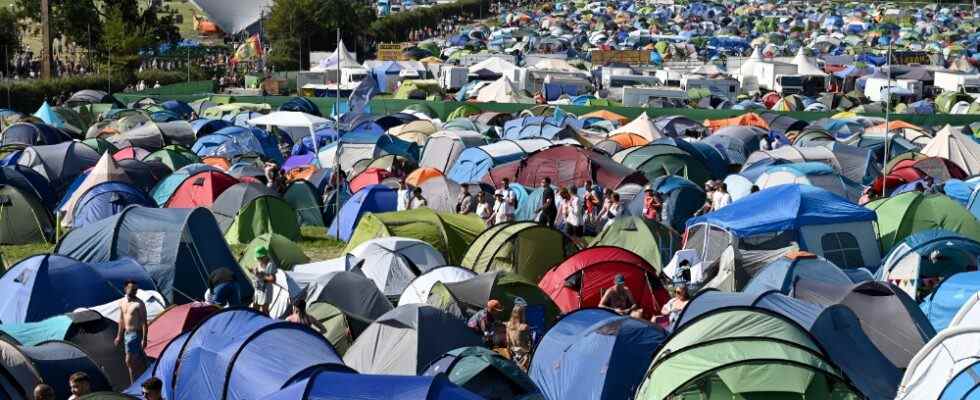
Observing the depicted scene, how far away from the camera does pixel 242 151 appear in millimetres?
30125

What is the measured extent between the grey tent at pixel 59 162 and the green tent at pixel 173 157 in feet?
3.34

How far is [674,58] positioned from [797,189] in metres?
59.5

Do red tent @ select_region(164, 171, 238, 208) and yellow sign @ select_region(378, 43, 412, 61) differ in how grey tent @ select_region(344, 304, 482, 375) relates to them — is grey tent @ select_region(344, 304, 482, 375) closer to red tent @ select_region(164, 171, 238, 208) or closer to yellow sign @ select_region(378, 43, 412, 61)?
red tent @ select_region(164, 171, 238, 208)

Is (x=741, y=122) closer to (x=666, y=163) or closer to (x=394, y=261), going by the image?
(x=666, y=163)

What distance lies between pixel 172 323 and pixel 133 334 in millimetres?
919

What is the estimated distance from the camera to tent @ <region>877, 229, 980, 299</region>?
18047mm

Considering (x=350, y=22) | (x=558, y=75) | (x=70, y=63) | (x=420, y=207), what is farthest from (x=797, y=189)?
(x=350, y=22)

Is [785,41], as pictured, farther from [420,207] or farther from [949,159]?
[420,207]

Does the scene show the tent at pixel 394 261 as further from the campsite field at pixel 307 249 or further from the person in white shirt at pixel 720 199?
the person in white shirt at pixel 720 199

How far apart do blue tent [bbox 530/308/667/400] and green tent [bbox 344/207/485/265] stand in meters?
5.98

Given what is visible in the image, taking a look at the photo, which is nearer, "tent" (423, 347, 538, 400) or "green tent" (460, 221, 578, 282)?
"tent" (423, 347, 538, 400)

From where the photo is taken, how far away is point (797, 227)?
65.5ft

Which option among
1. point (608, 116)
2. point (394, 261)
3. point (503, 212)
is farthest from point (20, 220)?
point (608, 116)

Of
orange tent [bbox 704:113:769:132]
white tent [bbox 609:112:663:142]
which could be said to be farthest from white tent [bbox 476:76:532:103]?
white tent [bbox 609:112:663:142]
